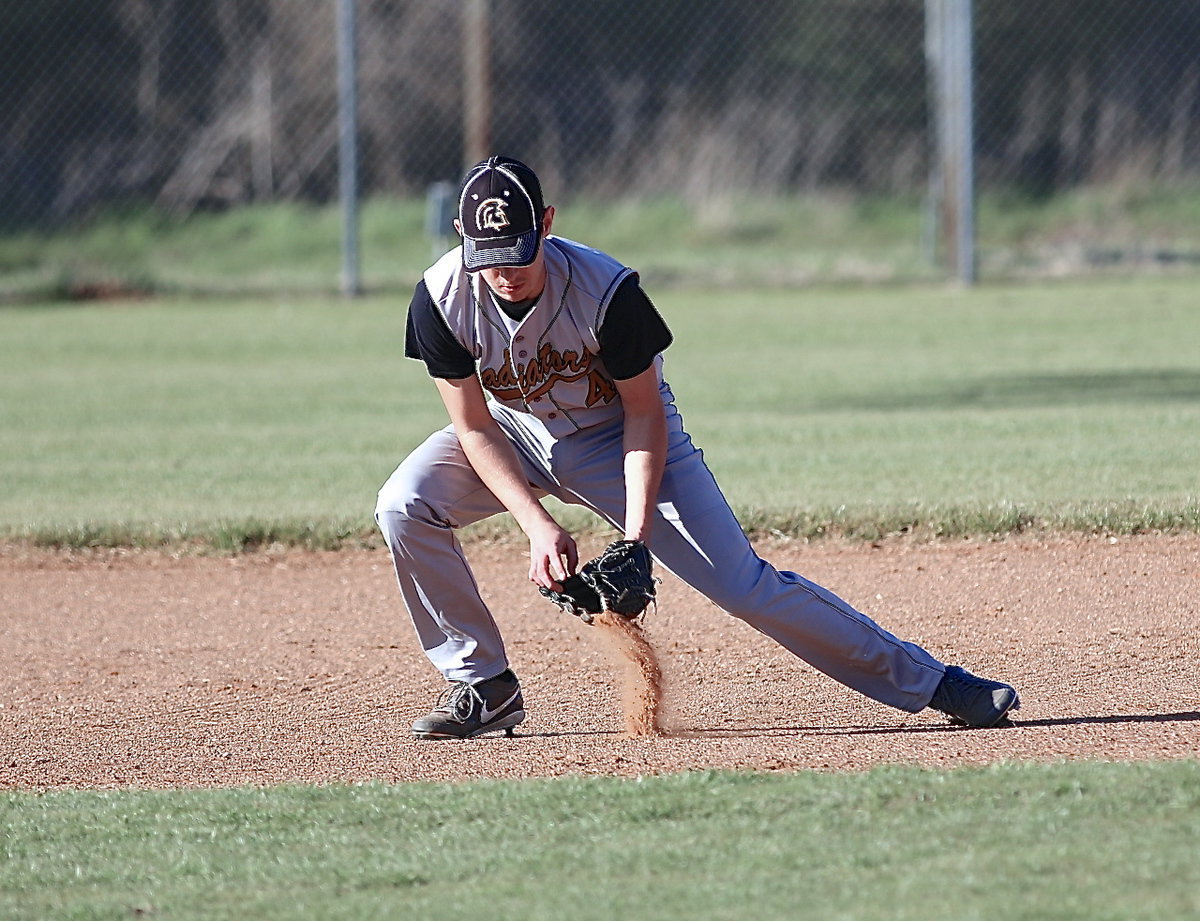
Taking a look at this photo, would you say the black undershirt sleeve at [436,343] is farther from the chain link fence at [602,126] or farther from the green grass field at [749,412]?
the chain link fence at [602,126]

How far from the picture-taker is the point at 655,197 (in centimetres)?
2009

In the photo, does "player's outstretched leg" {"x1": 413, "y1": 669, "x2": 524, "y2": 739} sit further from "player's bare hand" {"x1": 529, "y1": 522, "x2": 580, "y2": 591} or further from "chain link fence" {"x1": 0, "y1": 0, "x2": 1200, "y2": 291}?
"chain link fence" {"x1": 0, "y1": 0, "x2": 1200, "y2": 291}

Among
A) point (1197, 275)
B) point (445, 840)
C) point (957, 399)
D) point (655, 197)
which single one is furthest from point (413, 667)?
point (655, 197)

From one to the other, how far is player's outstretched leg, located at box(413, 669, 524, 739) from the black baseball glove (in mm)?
467

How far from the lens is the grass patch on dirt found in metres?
3.09

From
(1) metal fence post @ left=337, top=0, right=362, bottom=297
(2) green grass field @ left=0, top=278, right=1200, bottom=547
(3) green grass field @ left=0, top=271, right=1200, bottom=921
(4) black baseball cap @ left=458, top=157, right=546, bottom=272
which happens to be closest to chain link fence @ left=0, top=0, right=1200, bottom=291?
(1) metal fence post @ left=337, top=0, right=362, bottom=297

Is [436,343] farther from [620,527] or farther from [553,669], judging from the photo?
[553,669]

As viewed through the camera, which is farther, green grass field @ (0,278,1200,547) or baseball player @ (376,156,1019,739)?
green grass field @ (0,278,1200,547)

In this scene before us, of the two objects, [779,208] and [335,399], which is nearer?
[335,399]

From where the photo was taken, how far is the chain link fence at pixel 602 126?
19875 mm

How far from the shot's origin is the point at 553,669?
5.47m

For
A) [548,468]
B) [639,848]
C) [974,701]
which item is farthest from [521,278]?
[974,701]

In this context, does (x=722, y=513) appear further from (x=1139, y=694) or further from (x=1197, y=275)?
(x=1197, y=275)

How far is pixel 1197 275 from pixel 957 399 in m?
7.77
